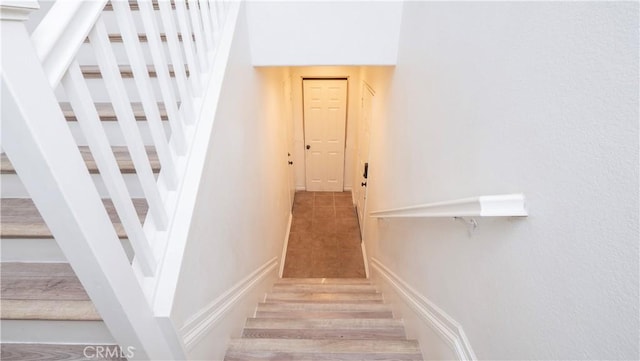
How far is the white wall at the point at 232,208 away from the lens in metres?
1.23

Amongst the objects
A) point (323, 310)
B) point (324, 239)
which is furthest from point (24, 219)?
point (324, 239)

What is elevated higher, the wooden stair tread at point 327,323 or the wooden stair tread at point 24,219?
the wooden stair tread at point 24,219

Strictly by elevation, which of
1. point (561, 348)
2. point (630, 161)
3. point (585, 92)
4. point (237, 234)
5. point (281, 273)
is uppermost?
point (585, 92)

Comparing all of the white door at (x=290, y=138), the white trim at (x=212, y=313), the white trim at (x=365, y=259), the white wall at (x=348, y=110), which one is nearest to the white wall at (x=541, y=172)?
the white trim at (x=212, y=313)

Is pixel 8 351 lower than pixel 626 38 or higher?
lower

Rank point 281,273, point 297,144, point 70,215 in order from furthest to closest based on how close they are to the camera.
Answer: point 297,144 → point 281,273 → point 70,215

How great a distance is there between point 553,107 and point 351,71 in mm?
4793

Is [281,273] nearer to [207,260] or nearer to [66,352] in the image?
[207,260]

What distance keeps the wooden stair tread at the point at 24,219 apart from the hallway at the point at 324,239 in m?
3.21

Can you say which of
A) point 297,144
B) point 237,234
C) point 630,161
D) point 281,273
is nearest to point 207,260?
point 237,234

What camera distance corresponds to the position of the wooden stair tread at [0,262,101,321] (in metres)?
0.98

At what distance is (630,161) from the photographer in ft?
1.69

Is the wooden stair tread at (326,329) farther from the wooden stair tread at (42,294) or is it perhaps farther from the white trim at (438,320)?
the wooden stair tread at (42,294)

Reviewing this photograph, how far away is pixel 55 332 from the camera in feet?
3.35
